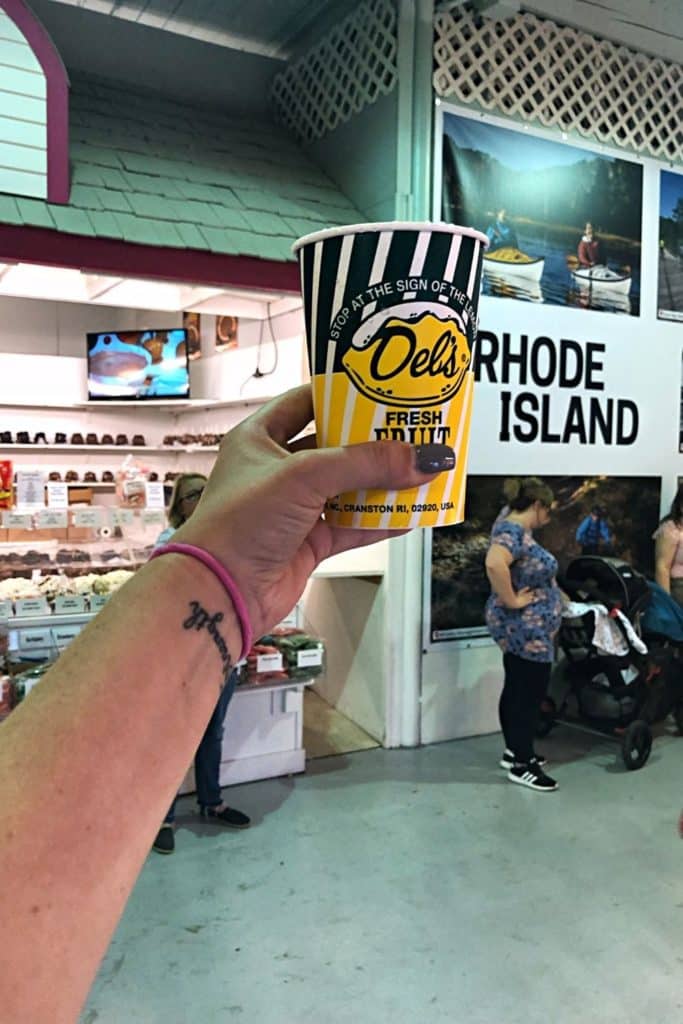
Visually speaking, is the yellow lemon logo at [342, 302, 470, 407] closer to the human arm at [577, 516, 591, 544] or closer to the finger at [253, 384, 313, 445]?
the finger at [253, 384, 313, 445]

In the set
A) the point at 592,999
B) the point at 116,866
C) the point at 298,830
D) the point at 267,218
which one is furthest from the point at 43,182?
the point at 592,999

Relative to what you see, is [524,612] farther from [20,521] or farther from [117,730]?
[117,730]

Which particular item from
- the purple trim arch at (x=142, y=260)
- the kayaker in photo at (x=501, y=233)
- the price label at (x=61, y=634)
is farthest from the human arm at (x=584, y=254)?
the price label at (x=61, y=634)

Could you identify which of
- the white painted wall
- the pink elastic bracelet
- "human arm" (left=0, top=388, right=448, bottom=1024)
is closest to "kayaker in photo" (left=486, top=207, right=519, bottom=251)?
the white painted wall

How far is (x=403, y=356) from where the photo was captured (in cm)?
105

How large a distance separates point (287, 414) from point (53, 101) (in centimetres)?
322

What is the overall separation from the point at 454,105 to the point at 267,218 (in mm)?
1312

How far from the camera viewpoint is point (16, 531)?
166 inches

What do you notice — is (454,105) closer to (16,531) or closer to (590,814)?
(16,531)

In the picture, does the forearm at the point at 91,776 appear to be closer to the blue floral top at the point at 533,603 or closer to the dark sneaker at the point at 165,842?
the dark sneaker at the point at 165,842

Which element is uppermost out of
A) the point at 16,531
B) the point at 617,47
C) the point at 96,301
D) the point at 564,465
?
the point at 617,47

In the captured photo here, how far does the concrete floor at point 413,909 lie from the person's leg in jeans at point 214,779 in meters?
0.10

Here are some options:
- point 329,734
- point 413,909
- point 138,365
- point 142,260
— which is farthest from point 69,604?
point 138,365

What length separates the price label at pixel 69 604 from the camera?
379 centimetres
